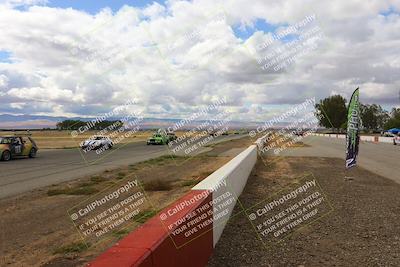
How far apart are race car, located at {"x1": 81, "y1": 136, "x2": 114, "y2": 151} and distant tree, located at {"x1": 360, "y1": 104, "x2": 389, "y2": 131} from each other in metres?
149

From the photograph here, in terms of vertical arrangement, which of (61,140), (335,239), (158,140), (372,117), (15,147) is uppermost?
(61,140)

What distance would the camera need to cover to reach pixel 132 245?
3328mm

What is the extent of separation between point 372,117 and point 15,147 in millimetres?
164902

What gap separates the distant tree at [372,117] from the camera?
170 meters

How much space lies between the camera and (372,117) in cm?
17012

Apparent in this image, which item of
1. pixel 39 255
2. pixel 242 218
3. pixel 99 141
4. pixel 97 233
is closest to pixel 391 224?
pixel 242 218

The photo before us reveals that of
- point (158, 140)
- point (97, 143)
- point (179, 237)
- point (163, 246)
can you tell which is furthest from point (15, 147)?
point (163, 246)

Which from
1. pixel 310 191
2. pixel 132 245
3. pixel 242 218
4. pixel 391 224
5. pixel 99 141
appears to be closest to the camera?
pixel 132 245

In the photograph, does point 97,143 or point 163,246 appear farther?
point 97,143

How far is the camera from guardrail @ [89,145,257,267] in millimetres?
3109

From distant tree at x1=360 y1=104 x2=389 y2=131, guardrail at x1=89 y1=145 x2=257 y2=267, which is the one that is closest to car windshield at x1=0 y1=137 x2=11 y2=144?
guardrail at x1=89 y1=145 x2=257 y2=267

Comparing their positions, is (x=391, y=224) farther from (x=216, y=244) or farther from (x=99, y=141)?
(x=99, y=141)

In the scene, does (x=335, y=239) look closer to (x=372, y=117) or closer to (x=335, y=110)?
(x=335, y=110)

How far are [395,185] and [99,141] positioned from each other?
2738 centimetres
